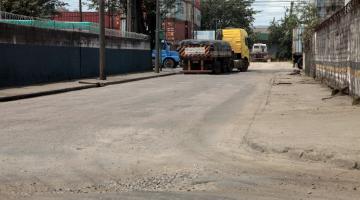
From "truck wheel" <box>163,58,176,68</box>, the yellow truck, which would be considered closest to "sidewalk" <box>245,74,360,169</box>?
the yellow truck

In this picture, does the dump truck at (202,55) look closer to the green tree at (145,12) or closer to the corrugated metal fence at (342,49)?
the green tree at (145,12)

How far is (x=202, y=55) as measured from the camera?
42.8 metres

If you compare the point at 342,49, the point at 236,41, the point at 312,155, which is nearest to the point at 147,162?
the point at 312,155

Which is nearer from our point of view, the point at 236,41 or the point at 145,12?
the point at 236,41

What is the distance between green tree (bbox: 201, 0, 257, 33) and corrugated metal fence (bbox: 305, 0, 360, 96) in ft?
260

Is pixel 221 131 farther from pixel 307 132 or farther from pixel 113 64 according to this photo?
pixel 113 64

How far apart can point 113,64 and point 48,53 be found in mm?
10844

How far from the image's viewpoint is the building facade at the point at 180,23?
77.6 metres

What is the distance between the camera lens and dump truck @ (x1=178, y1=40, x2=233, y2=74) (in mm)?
42531

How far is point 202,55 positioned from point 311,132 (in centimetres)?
3181

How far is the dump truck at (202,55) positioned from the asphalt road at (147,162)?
26.8 metres

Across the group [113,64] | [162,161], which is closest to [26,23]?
[113,64]

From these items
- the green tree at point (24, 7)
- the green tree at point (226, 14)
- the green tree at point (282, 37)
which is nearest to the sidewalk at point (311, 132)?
the green tree at point (24, 7)

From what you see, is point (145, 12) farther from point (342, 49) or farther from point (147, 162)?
point (147, 162)
